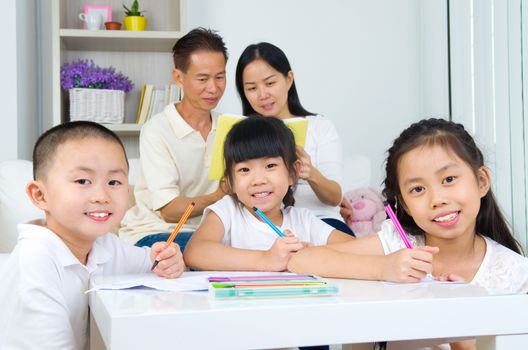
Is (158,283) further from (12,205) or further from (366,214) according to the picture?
(366,214)

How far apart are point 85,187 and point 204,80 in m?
1.01

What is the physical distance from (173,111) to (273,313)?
151cm

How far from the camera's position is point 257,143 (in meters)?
1.70

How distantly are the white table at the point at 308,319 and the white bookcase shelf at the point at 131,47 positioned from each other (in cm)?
247

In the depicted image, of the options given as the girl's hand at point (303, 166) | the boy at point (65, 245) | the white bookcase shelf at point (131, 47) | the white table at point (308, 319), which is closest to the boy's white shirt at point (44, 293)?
the boy at point (65, 245)

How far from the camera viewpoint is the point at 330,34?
3.78 metres

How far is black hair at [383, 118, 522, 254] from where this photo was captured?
56.3 inches

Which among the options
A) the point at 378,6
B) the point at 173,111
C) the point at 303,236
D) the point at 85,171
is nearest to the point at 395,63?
the point at 378,6

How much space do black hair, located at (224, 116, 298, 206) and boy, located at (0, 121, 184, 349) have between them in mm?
421

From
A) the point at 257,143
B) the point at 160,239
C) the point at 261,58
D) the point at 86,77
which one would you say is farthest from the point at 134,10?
the point at 257,143

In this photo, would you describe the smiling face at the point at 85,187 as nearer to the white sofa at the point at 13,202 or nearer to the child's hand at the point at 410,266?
the child's hand at the point at 410,266

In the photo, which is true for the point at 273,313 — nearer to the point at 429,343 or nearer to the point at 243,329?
the point at 243,329

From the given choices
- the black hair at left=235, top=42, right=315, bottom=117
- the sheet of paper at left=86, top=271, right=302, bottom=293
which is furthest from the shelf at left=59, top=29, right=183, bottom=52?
the sheet of paper at left=86, top=271, right=302, bottom=293

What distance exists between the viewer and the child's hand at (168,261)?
1.24 metres
